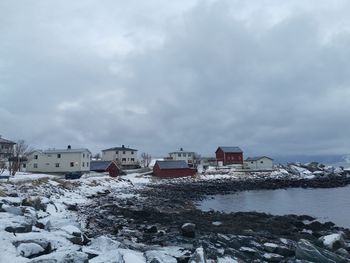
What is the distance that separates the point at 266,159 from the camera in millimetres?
105750

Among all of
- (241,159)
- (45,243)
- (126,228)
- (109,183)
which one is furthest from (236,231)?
(241,159)

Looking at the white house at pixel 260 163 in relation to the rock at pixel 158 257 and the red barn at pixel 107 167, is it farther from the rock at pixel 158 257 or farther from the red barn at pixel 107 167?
the rock at pixel 158 257

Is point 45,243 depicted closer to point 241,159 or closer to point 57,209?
point 57,209

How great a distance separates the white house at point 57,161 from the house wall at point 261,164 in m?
50.0

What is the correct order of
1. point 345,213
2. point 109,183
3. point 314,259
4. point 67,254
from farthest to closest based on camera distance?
1. point 109,183
2. point 345,213
3. point 314,259
4. point 67,254

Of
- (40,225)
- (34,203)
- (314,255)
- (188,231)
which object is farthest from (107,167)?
(314,255)

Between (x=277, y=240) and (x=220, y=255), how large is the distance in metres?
4.87

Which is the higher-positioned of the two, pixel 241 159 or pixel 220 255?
pixel 241 159

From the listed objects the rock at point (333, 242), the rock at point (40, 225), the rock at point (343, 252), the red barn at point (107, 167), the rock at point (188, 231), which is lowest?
the rock at point (343, 252)

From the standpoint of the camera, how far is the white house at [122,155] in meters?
105

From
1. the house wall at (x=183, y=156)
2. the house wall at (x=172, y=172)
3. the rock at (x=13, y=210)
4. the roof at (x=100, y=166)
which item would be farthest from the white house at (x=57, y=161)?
the rock at (x=13, y=210)

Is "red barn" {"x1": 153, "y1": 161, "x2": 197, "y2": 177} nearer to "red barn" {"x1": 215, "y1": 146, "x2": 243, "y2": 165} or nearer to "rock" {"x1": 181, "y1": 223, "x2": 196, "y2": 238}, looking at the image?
"red barn" {"x1": 215, "y1": 146, "x2": 243, "y2": 165}

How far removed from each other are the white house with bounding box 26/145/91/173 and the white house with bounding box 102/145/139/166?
98.3 ft

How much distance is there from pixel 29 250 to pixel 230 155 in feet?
320
